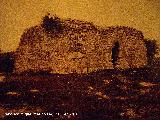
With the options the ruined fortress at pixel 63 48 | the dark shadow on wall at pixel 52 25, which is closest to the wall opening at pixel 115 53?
the ruined fortress at pixel 63 48

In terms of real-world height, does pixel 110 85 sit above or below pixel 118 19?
below

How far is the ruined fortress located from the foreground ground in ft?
5.57

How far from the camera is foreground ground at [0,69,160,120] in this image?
4812mm

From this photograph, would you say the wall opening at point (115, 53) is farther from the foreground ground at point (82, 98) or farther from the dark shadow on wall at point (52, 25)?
the foreground ground at point (82, 98)

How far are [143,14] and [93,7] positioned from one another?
6.74ft

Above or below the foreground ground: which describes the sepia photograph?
above

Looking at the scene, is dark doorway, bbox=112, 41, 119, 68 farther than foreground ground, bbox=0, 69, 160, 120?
Yes

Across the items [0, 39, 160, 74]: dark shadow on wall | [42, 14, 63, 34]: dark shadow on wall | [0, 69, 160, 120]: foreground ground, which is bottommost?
[0, 69, 160, 120]: foreground ground

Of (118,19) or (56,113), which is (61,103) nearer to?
(56,113)

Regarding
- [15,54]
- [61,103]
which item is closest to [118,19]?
[15,54]

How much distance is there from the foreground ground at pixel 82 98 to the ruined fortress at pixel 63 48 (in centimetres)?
170

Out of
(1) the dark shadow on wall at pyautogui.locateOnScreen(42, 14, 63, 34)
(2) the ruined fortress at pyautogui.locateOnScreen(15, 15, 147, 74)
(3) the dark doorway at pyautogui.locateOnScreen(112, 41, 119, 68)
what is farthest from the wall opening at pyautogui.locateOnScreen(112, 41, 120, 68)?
(1) the dark shadow on wall at pyautogui.locateOnScreen(42, 14, 63, 34)

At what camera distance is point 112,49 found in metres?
10.1

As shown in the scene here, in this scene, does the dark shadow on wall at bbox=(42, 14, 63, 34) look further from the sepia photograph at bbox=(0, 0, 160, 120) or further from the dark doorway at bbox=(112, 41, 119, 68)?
the dark doorway at bbox=(112, 41, 119, 68)
